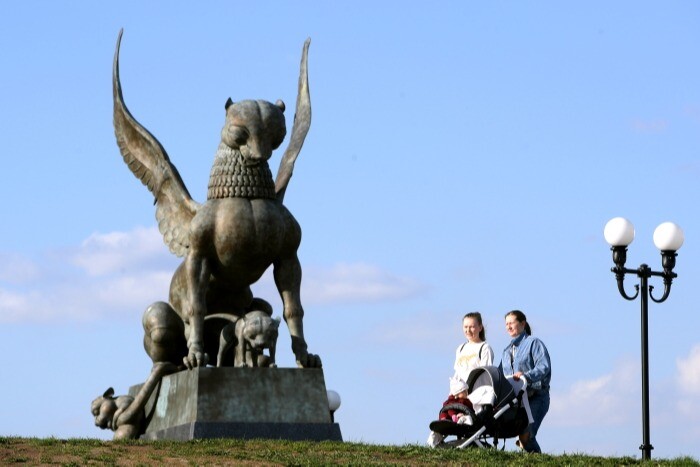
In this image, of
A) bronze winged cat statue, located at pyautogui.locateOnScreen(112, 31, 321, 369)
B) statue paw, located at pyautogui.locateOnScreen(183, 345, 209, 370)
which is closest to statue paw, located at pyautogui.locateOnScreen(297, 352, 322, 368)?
bronze winged cat statue, located at pyautogui.locateOnScreen(112, 31, 321, 369)

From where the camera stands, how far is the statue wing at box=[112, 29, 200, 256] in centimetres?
1892

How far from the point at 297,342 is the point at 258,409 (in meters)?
0.99

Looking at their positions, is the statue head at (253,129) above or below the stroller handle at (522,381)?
above

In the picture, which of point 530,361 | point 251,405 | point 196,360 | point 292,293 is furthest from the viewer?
point 292,293

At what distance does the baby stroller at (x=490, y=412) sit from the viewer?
17266 mm

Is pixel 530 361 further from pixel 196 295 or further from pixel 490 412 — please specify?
pixel 196 295

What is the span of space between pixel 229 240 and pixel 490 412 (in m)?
3.07

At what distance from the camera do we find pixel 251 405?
1766 cm

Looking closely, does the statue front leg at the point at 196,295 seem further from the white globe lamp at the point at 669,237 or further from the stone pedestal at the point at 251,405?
the white globe lamp at the point at 669,237

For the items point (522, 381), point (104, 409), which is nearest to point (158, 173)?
point (104, 409)

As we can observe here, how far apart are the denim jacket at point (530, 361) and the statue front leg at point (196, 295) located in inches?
117

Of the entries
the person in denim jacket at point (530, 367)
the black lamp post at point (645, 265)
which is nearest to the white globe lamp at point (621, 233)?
the black lamp post at point (645, 265)

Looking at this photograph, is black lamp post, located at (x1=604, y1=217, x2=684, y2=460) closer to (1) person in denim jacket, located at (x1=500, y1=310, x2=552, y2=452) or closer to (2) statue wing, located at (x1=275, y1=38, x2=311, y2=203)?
(1) person in denim jacket, located at (x1=500, y1=310, x2=552, y2=452)

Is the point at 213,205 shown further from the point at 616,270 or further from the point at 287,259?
the point at 616,270
